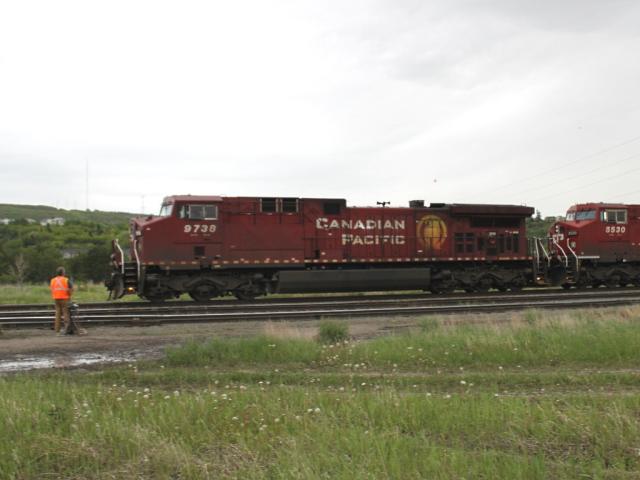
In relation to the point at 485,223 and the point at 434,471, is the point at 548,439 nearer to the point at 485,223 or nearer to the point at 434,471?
the point at 434,471

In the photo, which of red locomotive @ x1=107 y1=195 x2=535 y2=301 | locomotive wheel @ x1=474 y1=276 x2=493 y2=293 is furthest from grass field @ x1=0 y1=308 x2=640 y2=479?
locomotive wheel @ x1=474 y1=276 x2=493 y2=293

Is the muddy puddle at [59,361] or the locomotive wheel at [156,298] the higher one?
the locomotive wheel at [156,298]

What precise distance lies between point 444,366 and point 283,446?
4.99 metres

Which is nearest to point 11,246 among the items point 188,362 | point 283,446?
point 188,362

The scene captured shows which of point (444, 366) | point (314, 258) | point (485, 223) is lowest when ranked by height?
point (444, 366)

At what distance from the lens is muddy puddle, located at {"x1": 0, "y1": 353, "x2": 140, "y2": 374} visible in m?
9.40

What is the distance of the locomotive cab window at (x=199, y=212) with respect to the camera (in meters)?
20.6

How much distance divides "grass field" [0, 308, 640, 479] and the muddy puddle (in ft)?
2.54

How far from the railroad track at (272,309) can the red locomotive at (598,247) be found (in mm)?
4620

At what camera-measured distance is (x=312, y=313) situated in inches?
627

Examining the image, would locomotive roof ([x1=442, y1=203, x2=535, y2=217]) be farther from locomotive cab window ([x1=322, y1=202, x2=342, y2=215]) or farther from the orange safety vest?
the orange safety vest

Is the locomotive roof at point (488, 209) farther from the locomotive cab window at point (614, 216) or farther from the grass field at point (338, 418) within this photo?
the grass field at point (338, 418)

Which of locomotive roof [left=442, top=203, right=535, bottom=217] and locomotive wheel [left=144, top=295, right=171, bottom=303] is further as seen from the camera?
locomotive roof [left=442, top=203, right=535, bottom=217]

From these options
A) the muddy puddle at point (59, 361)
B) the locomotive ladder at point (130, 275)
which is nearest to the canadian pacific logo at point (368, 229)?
the locomotive ladder at point (130, 275)
